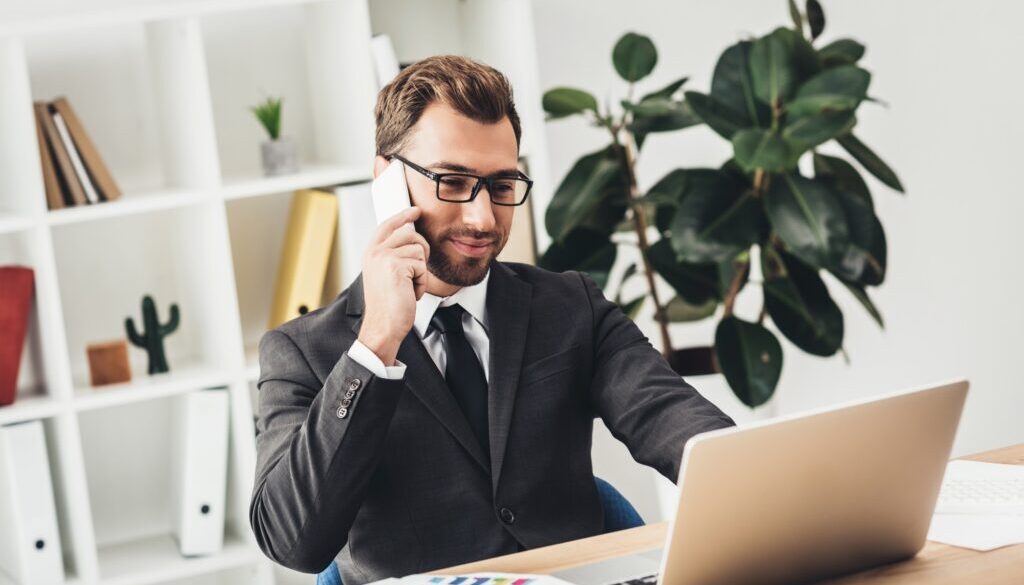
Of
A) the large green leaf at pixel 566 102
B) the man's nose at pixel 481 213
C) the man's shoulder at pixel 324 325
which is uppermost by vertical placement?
the large green leaf at pixel 566 102

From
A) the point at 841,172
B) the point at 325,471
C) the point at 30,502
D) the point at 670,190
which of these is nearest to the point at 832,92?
the point at 841,172

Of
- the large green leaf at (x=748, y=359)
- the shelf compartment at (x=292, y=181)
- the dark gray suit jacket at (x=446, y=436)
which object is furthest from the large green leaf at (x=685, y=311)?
the dark gray suit jacket at (x=446, y=436)

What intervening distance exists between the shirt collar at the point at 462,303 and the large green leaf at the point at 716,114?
1298 mm

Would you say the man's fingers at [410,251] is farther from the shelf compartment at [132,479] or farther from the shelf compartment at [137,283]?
the shelf compartment at [132,479]

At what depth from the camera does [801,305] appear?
324 centimetres

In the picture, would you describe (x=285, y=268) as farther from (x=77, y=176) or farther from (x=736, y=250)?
(x=736, y=250)

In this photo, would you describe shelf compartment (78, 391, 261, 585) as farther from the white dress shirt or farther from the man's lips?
the man's lips

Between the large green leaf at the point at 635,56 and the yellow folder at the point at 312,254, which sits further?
the large green leaf at the point at 635,56

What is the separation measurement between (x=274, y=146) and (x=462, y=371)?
1.41m

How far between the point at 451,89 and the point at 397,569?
Result: 2.25 ft

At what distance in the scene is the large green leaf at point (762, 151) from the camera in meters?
2.95

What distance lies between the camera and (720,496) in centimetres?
126

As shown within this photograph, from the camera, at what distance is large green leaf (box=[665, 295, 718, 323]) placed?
3.43m

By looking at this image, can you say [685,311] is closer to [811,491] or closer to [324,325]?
[324,325]
